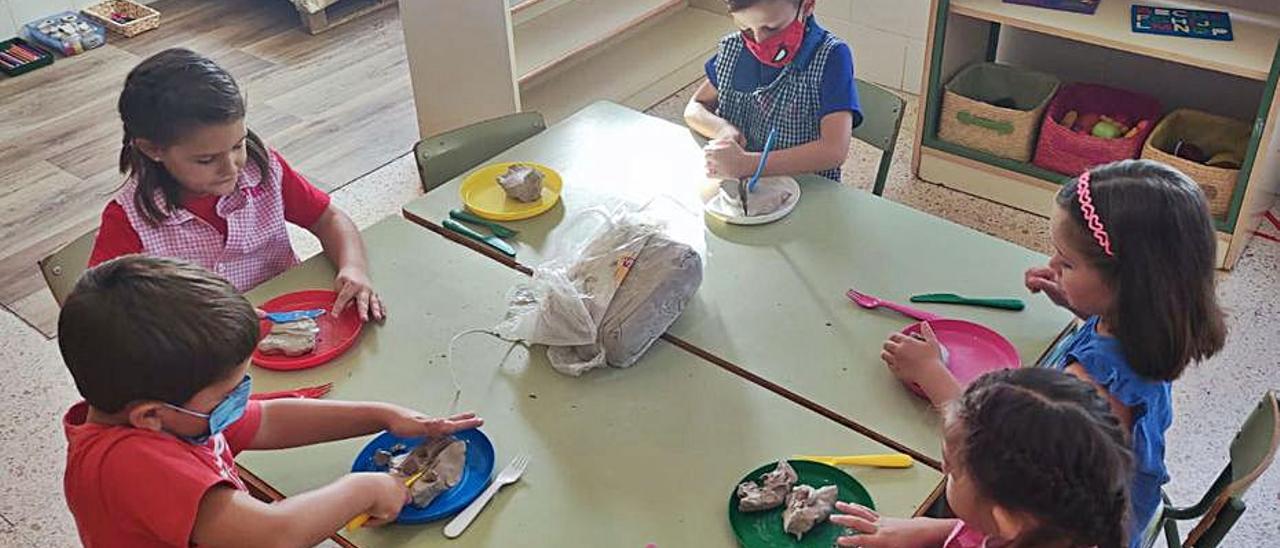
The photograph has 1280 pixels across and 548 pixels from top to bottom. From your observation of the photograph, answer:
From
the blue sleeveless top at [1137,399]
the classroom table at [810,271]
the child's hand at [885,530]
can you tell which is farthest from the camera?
the classroom table at [810,271]

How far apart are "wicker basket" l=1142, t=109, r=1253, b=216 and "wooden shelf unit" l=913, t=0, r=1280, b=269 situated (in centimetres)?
4

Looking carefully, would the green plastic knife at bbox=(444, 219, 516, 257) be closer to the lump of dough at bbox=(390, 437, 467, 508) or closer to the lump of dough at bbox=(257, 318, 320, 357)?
the lump of dough at bbox=(257, 318, 320, 357)

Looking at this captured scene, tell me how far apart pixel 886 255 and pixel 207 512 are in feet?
3.54

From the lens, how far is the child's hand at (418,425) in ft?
4.58

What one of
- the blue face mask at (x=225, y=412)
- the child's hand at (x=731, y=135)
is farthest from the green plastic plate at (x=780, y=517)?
the child's hand at (x=731, y=135)

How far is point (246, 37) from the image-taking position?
4.46m

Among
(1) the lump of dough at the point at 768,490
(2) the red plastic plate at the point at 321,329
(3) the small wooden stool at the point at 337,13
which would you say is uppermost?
(2) the red plastic plate at the point at 321,329

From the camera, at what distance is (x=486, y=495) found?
1.33 m

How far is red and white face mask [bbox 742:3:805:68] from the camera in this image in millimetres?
2061

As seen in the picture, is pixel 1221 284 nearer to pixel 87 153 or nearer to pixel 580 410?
pixel 580 410

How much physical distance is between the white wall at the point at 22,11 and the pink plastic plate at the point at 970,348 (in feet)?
13.4

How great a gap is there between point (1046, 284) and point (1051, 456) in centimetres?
67

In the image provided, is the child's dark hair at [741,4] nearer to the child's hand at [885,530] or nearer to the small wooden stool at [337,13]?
the child's hand at [885,530]

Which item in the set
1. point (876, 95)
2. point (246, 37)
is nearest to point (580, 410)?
point (876, 95)
